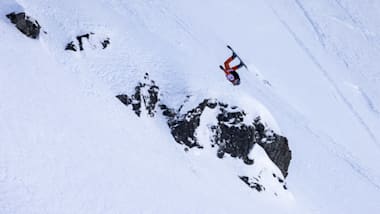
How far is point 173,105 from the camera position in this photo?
20.2m

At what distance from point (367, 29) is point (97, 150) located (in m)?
29.2

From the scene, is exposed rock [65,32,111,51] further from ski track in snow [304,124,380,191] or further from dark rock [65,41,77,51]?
ski track in snow [304,124,380,191]

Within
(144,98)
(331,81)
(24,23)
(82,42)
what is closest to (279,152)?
(144,98)

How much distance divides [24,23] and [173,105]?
6339 millimetres

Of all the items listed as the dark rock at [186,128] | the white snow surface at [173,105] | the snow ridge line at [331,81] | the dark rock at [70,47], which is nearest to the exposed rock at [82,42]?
the dark rock at [70,47]

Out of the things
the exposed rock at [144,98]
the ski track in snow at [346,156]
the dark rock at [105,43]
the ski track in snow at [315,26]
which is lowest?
the ski track in snow at [346,156]

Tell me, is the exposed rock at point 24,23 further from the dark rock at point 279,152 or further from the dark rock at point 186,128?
the dark rock at point 279,152

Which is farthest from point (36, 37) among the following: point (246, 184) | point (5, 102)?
point (246, 184)

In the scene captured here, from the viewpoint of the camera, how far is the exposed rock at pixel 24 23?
17406 millimetres

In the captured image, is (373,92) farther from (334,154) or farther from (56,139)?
(56,139)

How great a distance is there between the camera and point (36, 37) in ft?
58.6

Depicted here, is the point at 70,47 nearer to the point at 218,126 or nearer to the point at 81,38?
the point at 81,38

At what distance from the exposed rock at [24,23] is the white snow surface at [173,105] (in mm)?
277

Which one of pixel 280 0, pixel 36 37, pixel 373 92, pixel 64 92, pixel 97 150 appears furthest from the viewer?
pixel 280 0
